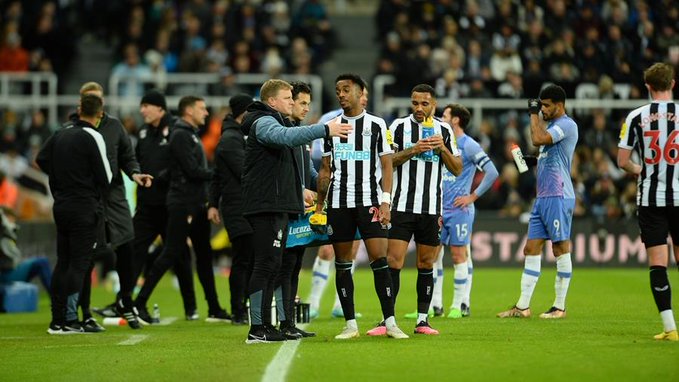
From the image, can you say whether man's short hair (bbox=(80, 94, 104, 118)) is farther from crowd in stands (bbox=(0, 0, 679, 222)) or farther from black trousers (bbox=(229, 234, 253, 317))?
crowd in stands (bbox=(0, 0, 679, 222))

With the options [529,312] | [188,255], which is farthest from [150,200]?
[529,312]

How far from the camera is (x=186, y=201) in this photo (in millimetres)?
12898

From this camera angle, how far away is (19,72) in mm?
26078

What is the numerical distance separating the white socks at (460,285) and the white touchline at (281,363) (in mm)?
3229

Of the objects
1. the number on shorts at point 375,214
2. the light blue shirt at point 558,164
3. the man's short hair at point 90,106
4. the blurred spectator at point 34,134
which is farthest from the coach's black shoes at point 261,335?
the blurred spectator at point 34,134

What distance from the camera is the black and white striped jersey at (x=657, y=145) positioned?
1001cm

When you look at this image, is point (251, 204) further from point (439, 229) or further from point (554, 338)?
point (554, 338)

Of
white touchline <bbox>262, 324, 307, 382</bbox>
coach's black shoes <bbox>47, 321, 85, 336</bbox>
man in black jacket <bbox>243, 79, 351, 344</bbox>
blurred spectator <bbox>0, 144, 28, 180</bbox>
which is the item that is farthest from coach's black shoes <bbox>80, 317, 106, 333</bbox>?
blurred spectator <bbox>0, 144, 28, 180</bbox>

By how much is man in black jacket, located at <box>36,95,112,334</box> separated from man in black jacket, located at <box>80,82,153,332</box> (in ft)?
1.35

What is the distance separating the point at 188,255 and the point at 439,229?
3.87 meters

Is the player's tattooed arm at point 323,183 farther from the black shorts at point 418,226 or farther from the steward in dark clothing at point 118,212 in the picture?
the steward in dark clothing at point 118,212

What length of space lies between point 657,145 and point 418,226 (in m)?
2.27

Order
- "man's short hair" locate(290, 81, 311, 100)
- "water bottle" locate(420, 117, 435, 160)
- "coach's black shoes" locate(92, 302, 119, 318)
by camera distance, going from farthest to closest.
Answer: "coach's black shoes" locate(92, 302, 119, 318), "man's short hair" locate(290, 81, 311, 100), "water bottle" locate(420, 117, 435, 160)

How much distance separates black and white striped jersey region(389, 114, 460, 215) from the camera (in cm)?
1094
